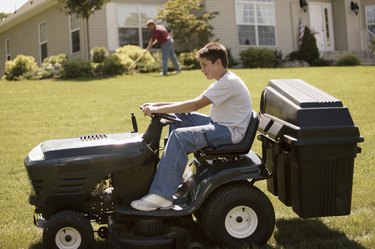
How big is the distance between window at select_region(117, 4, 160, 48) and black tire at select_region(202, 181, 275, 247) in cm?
1677

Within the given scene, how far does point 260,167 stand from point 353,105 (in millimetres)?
6988

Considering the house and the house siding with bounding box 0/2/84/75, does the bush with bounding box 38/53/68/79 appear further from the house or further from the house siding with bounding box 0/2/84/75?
the house siding with bounding box 0/2/84/75

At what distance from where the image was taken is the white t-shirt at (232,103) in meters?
4.14

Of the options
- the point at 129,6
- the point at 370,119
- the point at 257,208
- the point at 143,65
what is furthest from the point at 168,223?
the point at 129,6

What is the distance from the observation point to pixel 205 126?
4.12m

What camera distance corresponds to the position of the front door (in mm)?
25656

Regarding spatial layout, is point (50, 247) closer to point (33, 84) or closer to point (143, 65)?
point (33, 84)

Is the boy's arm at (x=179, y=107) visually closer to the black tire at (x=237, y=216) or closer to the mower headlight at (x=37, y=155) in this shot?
the black tire at (x=237, y=216)

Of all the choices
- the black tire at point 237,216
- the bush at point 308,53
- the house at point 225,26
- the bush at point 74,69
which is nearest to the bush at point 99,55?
the bush at point 74,69

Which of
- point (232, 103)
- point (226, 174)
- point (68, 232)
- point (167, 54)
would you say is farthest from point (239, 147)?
point (167, 54)

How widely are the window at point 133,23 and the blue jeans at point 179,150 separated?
1659cm

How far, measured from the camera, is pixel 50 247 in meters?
3.78

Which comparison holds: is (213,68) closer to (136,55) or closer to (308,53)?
(136,55)

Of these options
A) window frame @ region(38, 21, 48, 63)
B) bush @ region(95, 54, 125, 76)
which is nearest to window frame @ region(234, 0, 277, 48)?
bush @ region(95, 54, 125, 76)
